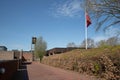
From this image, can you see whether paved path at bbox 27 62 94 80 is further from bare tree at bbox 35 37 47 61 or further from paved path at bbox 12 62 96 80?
bare tree at bbox 35 37 47 61

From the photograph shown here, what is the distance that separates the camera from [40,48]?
7456cm

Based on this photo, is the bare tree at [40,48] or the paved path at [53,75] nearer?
the paved path at [53,75]

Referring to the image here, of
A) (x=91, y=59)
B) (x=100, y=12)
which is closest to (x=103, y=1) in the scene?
(x=100, y=12)

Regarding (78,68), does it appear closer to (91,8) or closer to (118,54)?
(91,8)

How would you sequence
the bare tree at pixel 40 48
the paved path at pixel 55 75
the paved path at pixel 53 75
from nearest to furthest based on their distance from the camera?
the paved path at pixel 55 75
the paved path at pixel 53 75
the bare tree at pixel 40 48

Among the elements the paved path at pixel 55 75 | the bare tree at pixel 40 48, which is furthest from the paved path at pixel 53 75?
the bare tree at pixel 40 48

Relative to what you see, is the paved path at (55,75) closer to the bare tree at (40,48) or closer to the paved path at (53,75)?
the paved path at (53,75)

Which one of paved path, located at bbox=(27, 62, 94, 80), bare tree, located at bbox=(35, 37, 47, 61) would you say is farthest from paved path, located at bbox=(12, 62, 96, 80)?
bare tree, located at bbox=(35, 37, 47, 61)

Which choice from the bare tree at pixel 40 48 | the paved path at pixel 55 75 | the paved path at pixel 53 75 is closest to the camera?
the paved path at pixel 55 75

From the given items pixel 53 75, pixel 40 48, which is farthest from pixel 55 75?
pixel 40 48

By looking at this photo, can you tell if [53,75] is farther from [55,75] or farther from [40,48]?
[40,48]

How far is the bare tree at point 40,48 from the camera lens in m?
74.2

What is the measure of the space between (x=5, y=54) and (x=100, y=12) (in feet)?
197

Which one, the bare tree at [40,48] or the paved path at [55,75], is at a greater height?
the bare tree at [40,48]
